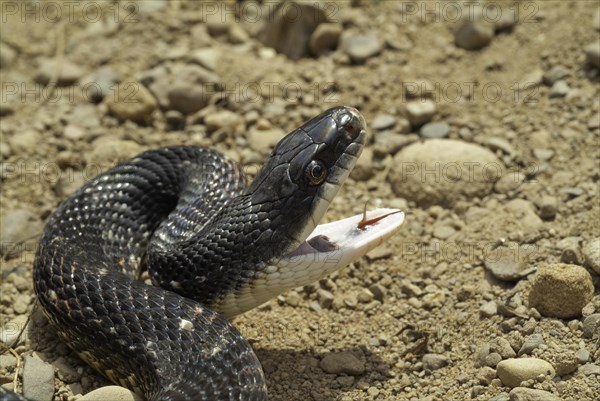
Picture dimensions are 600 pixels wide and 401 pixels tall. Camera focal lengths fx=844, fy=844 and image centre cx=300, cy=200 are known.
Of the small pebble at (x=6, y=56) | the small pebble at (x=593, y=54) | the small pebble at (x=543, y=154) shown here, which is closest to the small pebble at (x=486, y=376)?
the small pebble at (x=543, y=154)

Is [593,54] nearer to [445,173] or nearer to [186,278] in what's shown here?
[445,173]

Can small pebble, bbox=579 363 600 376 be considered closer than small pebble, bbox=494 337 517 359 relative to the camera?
Yes

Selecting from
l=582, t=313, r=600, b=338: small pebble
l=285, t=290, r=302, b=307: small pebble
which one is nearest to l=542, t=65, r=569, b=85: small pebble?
l=582, t=313, r=600, b=338: small pebble

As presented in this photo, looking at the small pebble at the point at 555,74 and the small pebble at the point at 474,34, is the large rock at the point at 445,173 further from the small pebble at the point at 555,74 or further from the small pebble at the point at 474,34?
the small pebble at the point at 474,34

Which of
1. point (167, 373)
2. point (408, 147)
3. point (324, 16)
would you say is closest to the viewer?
point (167, 373)

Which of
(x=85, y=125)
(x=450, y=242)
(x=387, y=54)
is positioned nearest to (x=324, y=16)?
(x=387, y=54)

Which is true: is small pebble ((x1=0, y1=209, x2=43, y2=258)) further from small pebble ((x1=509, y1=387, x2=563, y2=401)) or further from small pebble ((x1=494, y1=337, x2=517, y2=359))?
small pebble ((x1=509, y1=387, x2=563, y2=401))

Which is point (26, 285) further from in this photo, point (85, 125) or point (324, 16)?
point (324, 16)

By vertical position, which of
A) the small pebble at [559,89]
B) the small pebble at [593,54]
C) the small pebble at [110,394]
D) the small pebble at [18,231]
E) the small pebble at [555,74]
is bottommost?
the small pebble at [18,231]
